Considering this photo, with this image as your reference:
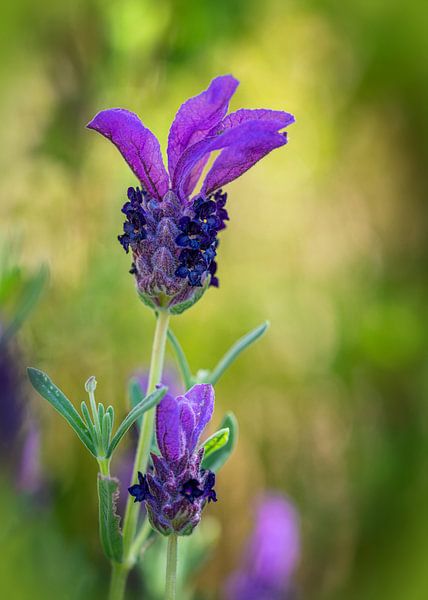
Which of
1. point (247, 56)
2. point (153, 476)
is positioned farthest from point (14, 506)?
point (247, 56)

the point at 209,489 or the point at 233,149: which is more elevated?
the point at 233,149

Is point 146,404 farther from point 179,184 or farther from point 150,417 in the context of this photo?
point 179,184

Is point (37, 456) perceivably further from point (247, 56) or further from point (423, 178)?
point (423, 178)

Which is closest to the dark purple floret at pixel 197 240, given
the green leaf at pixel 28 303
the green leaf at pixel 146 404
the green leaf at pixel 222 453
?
the green leaf at pixel 146 404

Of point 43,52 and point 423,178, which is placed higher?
point 423,178

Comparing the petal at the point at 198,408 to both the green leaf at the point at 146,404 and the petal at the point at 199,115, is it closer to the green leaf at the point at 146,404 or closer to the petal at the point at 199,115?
the green leaf at the point at 146,404

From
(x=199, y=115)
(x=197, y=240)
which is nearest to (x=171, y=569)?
(x=197, y=240)
